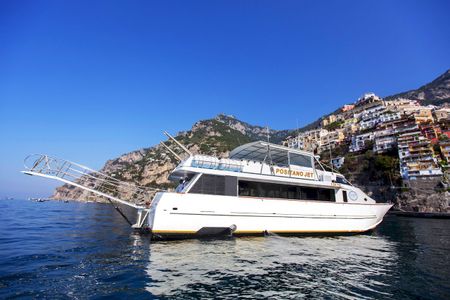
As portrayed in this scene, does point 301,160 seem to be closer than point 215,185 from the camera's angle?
No

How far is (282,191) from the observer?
45.5 ft

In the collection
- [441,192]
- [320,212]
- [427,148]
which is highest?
[427,148]

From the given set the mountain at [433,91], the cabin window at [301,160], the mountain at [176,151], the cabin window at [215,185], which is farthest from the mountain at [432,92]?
the cabin window at [215,185]

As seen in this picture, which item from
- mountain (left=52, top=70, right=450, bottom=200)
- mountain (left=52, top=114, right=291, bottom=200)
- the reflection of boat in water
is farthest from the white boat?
mountain (left=52, top=114, right=291, bottom=200)

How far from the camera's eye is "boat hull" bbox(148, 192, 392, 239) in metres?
11.2

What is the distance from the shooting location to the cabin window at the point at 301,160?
15703mm

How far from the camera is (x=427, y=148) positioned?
182 feet

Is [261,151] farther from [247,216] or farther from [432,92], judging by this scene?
[432,92]

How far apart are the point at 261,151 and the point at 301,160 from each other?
2.87 m

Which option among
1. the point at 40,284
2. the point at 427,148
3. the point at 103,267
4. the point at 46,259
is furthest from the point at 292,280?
the point at 427,148

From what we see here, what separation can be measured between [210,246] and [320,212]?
7.36m

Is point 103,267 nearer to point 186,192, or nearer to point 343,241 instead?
point 186,192

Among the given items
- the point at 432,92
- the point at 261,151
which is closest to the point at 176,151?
the point at 261,151

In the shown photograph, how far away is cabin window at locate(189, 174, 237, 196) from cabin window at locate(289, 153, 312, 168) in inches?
197
